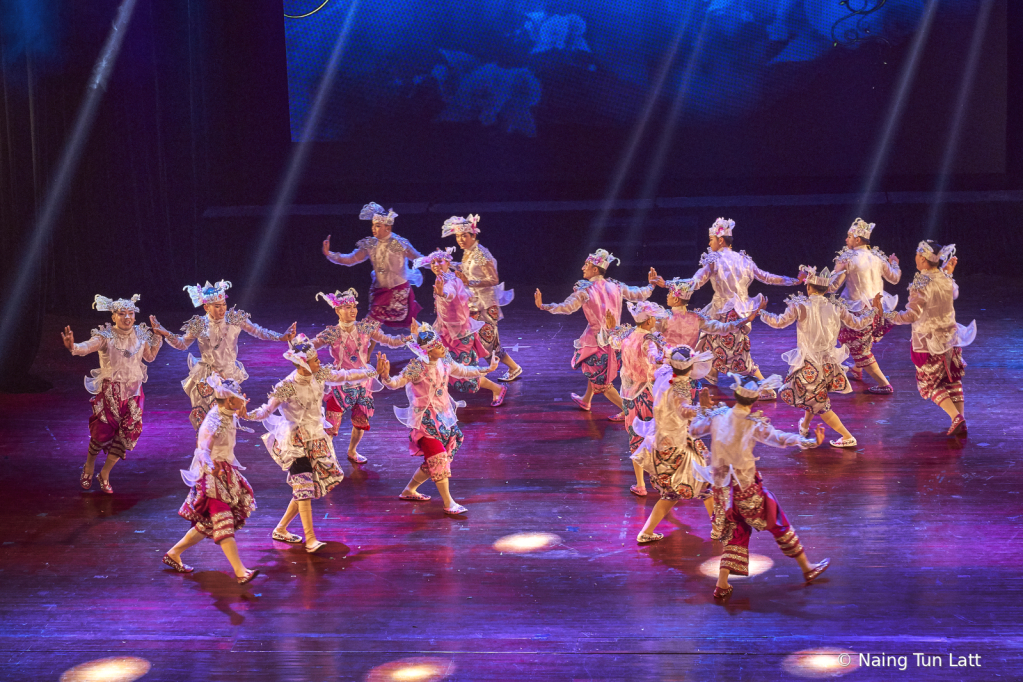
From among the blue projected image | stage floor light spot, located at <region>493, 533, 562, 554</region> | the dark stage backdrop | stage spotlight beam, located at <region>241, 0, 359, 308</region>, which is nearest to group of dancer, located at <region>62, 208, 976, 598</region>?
stage floor light spot, located at <region>493, 533, 562, 554</region>

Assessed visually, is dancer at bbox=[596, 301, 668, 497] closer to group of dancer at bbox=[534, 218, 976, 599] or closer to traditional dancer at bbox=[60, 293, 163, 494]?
group of dancer at bbox=[534, 218, 976, 599]

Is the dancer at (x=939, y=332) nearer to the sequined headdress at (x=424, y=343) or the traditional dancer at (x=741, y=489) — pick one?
the traditional dancer at (x=741, y=489)

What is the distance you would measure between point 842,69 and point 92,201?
25.4 ft

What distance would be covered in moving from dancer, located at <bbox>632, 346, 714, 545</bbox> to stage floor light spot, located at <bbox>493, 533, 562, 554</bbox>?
0.47 metres

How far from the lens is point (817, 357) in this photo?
6926 mm

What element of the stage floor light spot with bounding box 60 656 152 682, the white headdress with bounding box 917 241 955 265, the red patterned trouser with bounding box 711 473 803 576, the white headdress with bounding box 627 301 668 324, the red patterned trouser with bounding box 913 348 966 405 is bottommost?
the stage floor light spot with bounding box 60 656 152 682

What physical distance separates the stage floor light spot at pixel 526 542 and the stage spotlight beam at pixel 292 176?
6907mm

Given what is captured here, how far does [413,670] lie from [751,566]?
1763 millimetres

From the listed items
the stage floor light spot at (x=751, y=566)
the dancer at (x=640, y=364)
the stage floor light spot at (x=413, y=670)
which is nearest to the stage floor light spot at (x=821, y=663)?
the stage floor light spot at (x=751, y=566)

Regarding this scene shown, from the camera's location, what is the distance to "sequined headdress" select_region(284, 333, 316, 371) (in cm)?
562

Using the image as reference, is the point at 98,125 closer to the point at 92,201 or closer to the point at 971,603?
the point at 92,201

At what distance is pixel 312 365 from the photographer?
566 cm

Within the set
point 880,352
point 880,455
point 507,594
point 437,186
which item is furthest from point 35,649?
point 437,186

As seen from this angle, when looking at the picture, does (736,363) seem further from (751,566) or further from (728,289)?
(751,566)
